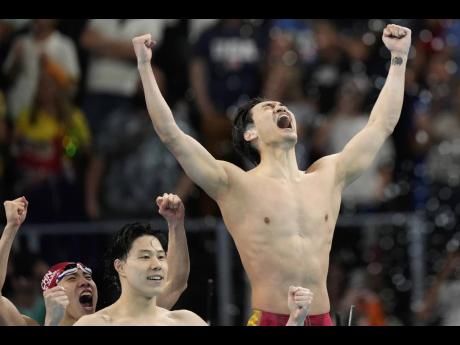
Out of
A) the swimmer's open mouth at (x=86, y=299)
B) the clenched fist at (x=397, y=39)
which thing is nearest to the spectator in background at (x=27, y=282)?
the swimmer's open mouth at (x=86, y=299)

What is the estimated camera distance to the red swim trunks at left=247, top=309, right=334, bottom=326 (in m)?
7.26

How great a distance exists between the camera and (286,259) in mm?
7363

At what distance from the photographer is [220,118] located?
11.6m

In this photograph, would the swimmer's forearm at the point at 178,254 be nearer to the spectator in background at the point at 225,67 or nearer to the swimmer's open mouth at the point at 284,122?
the swimmer's open mouth at the point at 284,122

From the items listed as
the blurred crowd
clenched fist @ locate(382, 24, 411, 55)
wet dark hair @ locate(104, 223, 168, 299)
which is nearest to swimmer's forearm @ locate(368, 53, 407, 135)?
clenched fist @ locate(382, 24, 411, 55)

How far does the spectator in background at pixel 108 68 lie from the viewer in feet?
37.9

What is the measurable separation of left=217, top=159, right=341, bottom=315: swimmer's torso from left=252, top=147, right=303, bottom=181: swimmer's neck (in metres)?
0.04

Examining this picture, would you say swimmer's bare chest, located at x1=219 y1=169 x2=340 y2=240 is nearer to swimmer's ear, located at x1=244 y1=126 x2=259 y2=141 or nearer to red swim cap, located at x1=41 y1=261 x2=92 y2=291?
swimmer's ear, located at x1=244 y1=126 x2=259 y2=141

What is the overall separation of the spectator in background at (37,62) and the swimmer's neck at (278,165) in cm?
427

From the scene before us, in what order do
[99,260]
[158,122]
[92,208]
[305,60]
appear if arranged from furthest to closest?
[305,60] → [92,208] → [99,260] → [158,122]

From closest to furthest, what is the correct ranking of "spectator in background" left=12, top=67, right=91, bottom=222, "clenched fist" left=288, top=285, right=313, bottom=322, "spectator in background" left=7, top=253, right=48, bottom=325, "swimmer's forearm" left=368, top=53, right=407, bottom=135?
"clenched fist" left=288, top=285, right=313, bottom=322 → "swimmer's forearm" left=368, top=53, right=407, bottom=135 → "spectator in background" left=7, top=253, right=48, bottom=325 → "spectator in background" left=12, top=67, right=91, bottom=222
